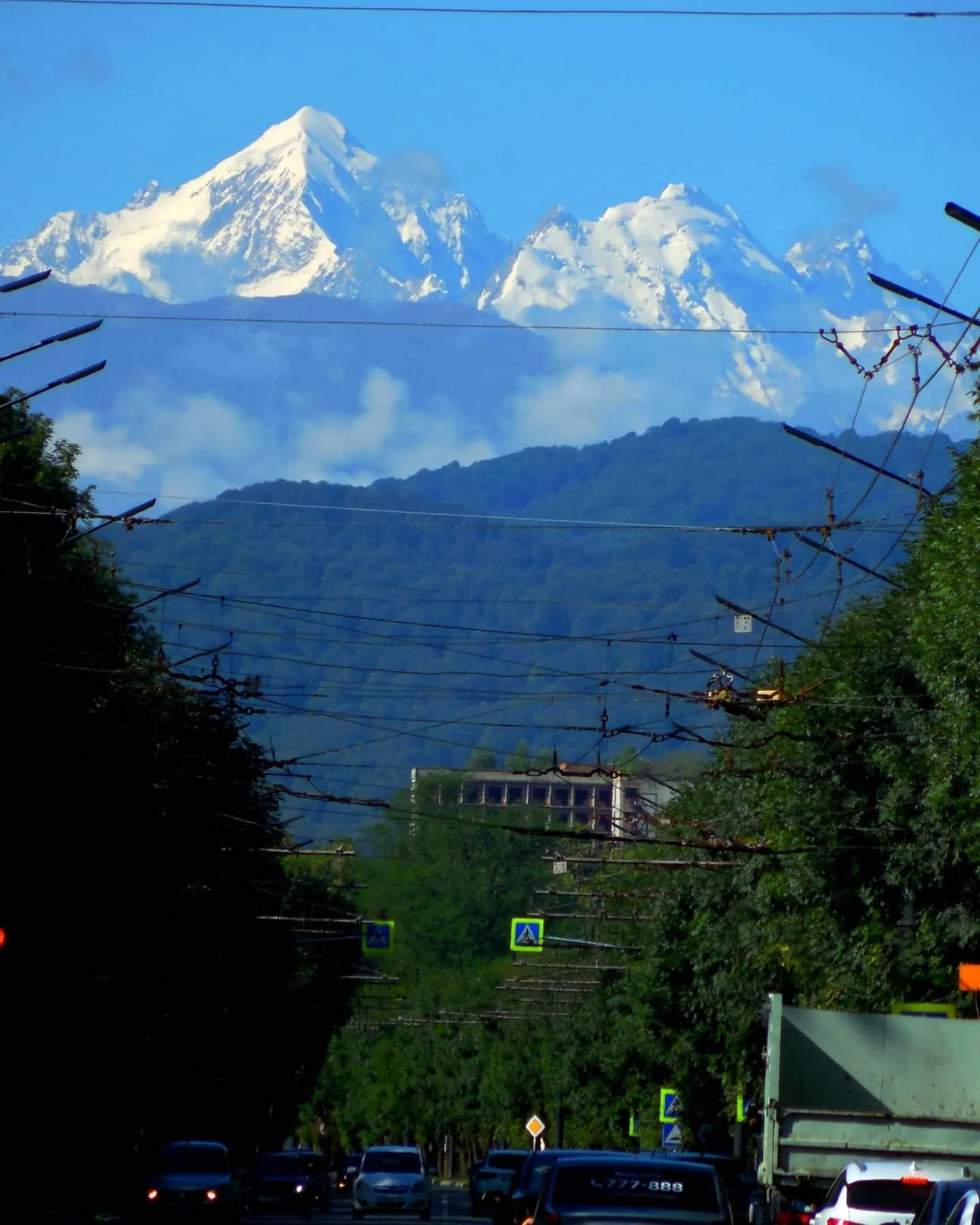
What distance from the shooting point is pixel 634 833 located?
4644 cm

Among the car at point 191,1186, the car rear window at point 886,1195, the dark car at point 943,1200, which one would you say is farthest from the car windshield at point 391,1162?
the dark car at point 943,1200

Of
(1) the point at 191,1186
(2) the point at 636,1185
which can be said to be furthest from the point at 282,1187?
(2) the point at 636,1185

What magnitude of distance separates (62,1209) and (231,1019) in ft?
64.1

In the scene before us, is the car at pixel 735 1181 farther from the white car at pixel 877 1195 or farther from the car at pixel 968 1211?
the car at pixel 968 1211

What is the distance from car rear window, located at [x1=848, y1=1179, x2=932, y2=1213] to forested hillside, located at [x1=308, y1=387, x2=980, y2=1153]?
815 centimetres

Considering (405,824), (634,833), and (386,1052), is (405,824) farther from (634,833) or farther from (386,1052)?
(634,833)

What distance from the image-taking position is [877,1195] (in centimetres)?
1825

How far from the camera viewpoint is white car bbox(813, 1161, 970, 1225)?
17.8 meters

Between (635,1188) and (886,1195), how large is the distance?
6.49 meters

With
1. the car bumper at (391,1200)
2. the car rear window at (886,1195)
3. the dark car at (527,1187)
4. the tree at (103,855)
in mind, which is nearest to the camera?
the car rear window at (886,1195)

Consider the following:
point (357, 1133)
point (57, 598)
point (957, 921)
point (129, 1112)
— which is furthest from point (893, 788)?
point (357, 1133)

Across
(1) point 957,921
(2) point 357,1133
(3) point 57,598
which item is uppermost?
(3) point 57,598

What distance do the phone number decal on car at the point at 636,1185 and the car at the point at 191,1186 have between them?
22.2m

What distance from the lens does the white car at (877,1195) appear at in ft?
A: 58.5
